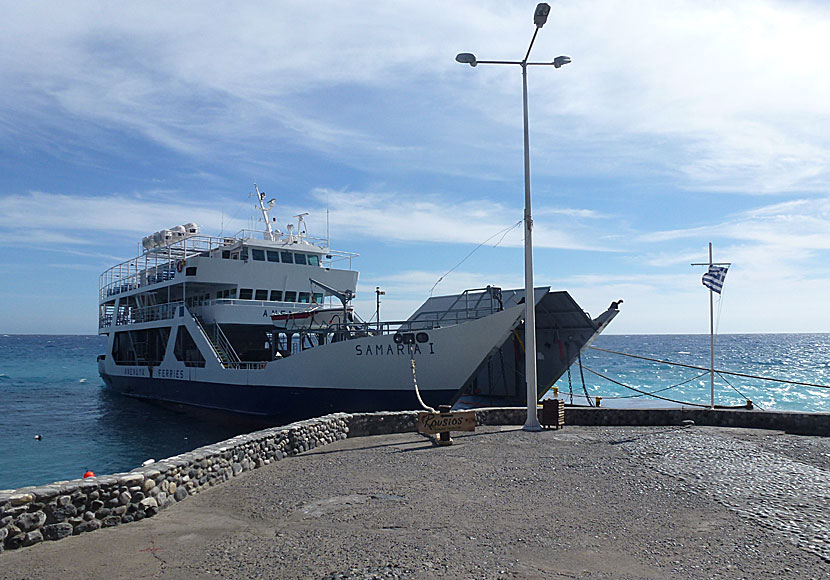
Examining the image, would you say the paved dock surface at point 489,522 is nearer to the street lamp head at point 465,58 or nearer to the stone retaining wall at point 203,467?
the stone retaining wall at point 203,467

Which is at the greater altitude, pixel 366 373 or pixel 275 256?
pixel 275 256

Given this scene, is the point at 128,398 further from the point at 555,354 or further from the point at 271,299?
the point at 555,354

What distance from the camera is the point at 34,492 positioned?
634 cm

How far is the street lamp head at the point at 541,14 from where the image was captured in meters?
11.4

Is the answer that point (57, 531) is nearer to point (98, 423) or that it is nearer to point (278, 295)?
point (278, 295)

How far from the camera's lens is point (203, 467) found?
8.62 meters

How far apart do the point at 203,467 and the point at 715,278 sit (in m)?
14.8

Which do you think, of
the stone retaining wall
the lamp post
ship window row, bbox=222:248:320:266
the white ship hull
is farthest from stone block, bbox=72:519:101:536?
ship window row, bbox=222:248:320:266

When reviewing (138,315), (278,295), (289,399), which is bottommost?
(289,399)

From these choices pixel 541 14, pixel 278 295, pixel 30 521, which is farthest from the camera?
pixel 278 295

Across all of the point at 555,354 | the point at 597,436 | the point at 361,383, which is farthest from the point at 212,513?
the point at 555,354

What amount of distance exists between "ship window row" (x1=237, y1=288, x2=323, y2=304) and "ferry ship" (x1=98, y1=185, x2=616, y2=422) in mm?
47

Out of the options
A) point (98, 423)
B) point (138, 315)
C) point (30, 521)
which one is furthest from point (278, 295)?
point (30, 521)

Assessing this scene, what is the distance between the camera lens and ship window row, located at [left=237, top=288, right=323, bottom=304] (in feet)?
85.4
